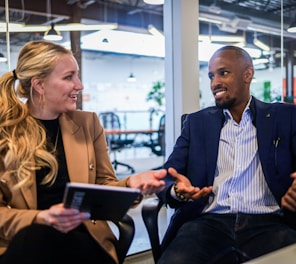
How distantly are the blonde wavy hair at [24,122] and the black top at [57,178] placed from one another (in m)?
0.03

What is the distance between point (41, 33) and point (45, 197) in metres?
5.65

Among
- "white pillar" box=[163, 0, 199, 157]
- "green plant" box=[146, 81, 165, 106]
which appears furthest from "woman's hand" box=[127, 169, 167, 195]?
"green plant" box=[146, 81, 165, 106]

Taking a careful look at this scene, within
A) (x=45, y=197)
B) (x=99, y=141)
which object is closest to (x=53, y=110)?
(x=99, y=141)

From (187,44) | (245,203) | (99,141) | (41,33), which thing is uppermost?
(41,33)

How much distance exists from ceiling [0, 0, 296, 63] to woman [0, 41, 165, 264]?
13.9 feet

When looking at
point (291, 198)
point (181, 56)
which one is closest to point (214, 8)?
point (181, 56)

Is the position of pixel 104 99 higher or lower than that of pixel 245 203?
higher

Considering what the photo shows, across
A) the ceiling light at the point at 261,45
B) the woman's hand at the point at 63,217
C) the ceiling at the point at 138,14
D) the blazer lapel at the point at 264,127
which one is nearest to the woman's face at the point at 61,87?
the woman's hand at the point at 63,217

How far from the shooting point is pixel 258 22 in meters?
6.57

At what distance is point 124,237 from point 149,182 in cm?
28

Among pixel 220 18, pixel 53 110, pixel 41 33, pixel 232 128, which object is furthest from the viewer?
pixel 41 33

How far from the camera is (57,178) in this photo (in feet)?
5.00

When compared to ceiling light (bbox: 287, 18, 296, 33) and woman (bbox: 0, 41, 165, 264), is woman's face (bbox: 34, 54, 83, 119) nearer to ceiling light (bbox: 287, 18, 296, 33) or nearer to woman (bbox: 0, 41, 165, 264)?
woman (bbox: 0, 41, 165, 264)

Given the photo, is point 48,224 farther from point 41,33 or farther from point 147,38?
point 147,38
